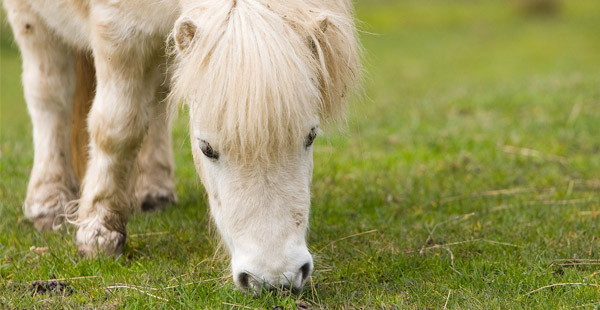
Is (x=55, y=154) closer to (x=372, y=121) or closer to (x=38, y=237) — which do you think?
(x=38, y=237)

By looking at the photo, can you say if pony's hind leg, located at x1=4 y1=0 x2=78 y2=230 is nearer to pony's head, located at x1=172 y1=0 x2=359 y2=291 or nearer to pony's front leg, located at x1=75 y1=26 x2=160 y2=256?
pony's front leg, located at x1=75 y1=26 x2=160 y2=256

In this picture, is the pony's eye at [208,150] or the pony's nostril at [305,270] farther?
the pony's eye at [208,150]

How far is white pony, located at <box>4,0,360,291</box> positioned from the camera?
2893 mm

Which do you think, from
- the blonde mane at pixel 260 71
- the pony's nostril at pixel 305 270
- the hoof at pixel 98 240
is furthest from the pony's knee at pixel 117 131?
the pony's nostril at pixel 305 270

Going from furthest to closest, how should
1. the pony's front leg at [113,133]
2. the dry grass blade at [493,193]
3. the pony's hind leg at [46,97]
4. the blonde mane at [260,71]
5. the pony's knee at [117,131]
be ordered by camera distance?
the dry grass blade at [493,193], the pony's hind leg at [46,97], the pony's knee at [117,131], the pony's front leg at [113,133], the blonde mane at [260,71]

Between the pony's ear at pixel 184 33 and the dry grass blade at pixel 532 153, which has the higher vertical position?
the pony's ear at pixel 184 33

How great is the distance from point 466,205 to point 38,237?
2658 mm

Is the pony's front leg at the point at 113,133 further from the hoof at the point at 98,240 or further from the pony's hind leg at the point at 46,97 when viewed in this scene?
the pony's hind leg at the point at 46,97

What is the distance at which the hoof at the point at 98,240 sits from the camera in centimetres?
395

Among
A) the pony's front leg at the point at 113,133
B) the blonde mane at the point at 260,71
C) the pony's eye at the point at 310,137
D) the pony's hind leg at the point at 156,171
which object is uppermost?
the blonde mane at the point at 260,71

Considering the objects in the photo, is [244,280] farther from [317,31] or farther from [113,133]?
[113,133]

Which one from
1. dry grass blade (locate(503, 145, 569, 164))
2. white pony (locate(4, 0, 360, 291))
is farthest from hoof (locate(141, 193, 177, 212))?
dry grass blade (locate(503, 145, 569, 164))

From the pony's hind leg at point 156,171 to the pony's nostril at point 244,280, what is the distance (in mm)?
2218

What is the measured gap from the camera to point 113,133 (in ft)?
12.9
